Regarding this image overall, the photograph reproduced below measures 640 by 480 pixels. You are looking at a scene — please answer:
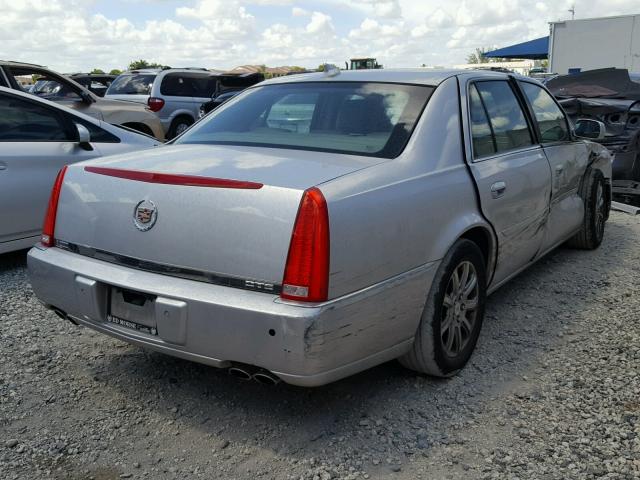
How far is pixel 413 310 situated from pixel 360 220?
558 mm

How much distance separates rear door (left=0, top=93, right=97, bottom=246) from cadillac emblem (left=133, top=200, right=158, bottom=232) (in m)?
2.58

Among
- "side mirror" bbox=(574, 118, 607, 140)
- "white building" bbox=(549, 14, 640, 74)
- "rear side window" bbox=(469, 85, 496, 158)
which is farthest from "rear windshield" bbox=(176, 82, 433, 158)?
→ "white building" bbox=(549, 14, 640, 74)

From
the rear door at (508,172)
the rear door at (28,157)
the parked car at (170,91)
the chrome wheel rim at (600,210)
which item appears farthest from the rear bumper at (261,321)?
the parked car at (170,91)

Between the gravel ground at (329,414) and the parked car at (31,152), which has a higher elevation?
the parked car at (31,152)

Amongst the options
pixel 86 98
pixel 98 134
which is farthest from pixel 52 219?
pixel 86 98

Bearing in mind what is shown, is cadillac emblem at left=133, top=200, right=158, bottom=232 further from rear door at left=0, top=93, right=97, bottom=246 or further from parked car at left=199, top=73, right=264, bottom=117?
parked car at left=199, top=73, right=264, bottom=117

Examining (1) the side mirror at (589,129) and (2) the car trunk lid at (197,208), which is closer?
(2) the car trunk lid at (197,208)

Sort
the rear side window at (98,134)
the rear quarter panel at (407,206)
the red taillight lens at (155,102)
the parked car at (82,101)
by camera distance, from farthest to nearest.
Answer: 1. the red taillight lens at (155,102)
2. the parked car at (82,101)
3. the rear side window at (98,134)
4. the rear quarter panel at (407,206)

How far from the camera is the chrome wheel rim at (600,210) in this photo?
5.62 m

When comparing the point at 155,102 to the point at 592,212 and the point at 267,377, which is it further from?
the point at 267,377

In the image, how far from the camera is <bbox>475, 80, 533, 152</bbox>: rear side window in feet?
12.8

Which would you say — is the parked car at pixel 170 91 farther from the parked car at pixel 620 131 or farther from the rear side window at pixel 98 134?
the parked car at pixel 620 131

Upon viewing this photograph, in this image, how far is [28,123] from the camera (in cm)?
534

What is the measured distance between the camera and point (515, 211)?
152 inches
